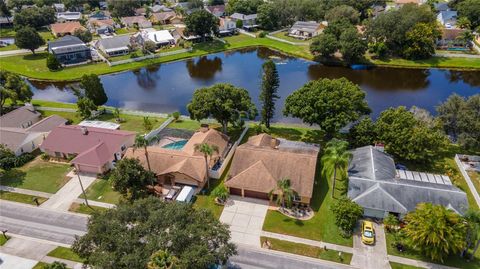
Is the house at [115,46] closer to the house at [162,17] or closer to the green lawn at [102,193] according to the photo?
the house at [162,17]

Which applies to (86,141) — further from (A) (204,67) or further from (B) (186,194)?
(A) (204,67)

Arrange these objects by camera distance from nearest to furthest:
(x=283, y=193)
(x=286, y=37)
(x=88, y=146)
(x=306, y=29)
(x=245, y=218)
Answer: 1. (x=283, y=193)
2. (x=245, y=218)
3. (x=88, y=146)
4. (x=306, y=29)
5. (x=286, y=37)

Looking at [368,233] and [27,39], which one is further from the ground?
[27,39]

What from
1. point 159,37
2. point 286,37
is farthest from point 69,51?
point 286,37

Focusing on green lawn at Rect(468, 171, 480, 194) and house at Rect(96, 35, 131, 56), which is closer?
green lawn at Rect(468, 171, 480, 194)

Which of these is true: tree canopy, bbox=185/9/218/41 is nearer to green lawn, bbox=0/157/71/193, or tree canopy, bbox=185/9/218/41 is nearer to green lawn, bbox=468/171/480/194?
green lawn, bbox=0/157/71/193

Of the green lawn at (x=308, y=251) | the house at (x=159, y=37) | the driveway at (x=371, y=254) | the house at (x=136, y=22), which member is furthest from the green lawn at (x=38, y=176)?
the house at (x=136, y=22)

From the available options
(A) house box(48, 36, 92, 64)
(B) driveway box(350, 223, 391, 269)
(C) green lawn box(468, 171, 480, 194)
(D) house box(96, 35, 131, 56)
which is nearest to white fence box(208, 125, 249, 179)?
(B) driveway box(350, 223, 391, 269)
